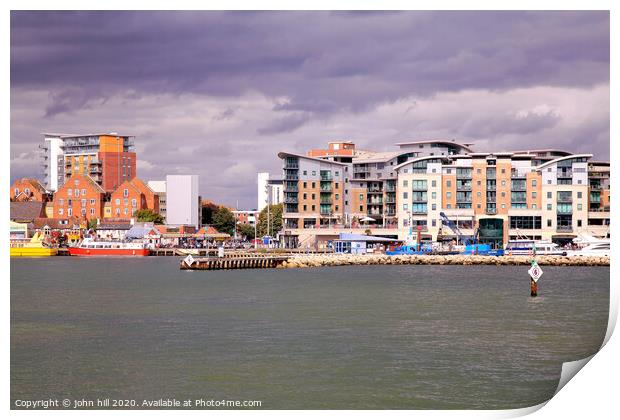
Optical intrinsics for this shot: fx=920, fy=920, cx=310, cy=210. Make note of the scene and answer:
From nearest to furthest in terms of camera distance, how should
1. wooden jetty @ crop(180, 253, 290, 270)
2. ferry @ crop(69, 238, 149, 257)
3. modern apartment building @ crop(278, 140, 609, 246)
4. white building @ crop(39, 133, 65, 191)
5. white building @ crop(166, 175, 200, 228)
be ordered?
wooden jetty @ crop(180, 253, 290, 270) < modern apartment building @ crop(278, 140, 609, 246) < ferry @ crop(69, 238, 149, 257) < white building @ crop(166, 175, 200, 228) < white building @ crop(39, 133, 65, 191)

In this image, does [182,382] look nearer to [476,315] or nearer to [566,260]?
[476,315]

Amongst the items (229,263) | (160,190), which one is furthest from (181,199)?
(229,263)

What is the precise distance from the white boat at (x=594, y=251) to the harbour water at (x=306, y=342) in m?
18.5

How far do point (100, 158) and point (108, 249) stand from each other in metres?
23.0

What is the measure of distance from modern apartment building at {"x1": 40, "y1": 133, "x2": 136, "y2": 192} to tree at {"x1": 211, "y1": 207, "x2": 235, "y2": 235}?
30.5ft

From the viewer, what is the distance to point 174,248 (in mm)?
70938

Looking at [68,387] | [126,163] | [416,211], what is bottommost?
[68,387]

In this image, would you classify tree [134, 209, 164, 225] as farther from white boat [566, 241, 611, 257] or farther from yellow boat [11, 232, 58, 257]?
white boat [566, 241, 611, 257]

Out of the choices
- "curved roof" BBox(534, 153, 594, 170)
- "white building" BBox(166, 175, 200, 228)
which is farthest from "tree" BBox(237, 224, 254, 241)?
"curved roof" BBox(534, 153, 594, 170)

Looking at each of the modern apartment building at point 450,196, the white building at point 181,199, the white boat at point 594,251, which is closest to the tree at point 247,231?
the white building at point 181,199

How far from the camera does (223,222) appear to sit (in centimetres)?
9150

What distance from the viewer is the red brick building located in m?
78.3
